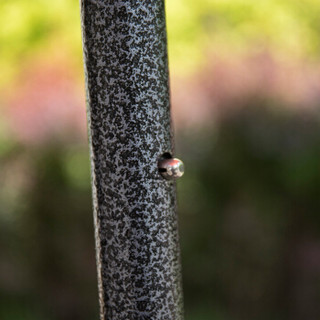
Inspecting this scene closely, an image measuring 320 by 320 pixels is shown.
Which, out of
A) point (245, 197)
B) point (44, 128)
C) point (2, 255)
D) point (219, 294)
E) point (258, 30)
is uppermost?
point (258, 30)

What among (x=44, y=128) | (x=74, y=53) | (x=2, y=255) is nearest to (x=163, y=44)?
(x=44, y=128)

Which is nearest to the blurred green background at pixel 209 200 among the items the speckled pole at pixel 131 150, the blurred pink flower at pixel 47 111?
the blurred pink flower at pixel 47 111

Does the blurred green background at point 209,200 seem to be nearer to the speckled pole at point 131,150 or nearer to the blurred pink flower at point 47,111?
the blurred pink flower at point 47,111

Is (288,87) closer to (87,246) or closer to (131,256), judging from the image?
(87,246)

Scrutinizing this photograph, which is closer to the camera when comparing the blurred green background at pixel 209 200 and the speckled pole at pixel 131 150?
the speckled pole at pixel 131 150

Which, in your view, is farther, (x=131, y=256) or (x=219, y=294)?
(x=219, y=294)

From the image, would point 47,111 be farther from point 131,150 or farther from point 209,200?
point 131,150
